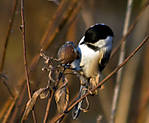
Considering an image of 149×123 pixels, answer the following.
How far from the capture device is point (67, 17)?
157 cm

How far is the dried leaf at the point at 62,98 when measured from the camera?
1.02 metres

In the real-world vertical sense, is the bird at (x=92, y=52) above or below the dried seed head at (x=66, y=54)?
below

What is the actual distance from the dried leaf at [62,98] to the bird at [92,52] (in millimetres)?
306

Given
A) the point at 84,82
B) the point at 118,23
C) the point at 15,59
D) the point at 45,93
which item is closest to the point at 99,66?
the point at 84,82

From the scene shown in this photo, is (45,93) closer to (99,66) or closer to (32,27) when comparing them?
(99,66)

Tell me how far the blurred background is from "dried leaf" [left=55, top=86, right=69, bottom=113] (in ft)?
0.99

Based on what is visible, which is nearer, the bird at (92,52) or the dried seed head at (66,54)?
the dried seed head at (66,54)

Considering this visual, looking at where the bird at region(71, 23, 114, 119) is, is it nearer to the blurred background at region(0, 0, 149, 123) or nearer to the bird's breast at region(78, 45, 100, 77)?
the bird's breast at region(78, 45, 100, 77)

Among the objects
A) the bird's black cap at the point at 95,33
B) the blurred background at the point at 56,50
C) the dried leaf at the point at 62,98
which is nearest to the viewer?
the dried leaf at the point at 62,98

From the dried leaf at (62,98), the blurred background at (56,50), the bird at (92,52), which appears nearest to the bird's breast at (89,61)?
the bird at (92,52)

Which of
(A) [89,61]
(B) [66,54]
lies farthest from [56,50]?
(B) [66,54]

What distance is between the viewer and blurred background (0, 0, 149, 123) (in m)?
1.52

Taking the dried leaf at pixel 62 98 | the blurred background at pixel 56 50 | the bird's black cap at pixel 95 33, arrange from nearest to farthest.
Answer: the dried leaf at pixel 62 98, the bird's black cap at pixel 95 33, the blurred background at pixel 56 50

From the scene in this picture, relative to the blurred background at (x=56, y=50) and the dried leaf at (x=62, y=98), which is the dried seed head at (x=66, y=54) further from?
the blurred background at (x=56, y=50)
